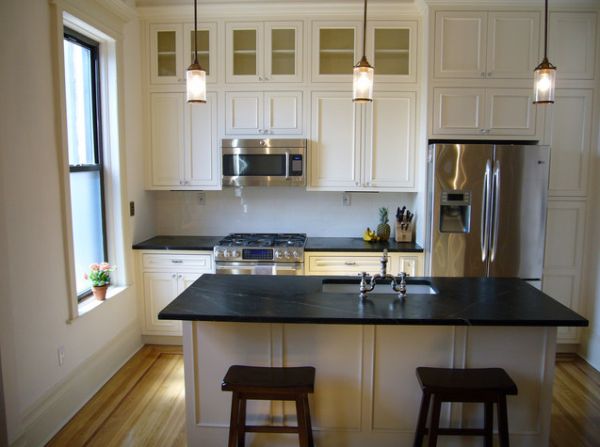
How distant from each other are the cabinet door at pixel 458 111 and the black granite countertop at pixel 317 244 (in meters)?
1.00

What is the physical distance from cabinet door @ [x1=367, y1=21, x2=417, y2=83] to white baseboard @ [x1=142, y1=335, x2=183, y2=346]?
284 centimetres

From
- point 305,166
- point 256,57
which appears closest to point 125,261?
point 305,166

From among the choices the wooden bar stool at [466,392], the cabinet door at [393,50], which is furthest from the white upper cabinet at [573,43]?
the wooden bar stool at [466,392]

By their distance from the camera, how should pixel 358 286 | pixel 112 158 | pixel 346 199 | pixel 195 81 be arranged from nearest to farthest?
pixel 195 81 → pixel 358 286 → pixel 112 158 → pixel 346 199

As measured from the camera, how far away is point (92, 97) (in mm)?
3457

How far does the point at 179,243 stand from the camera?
4.04 meters

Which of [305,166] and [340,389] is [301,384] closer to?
[340,389]

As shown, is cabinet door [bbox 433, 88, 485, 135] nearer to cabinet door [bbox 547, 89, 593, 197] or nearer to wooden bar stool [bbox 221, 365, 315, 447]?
cabinet door [bbox 547, 89, 593, 197]

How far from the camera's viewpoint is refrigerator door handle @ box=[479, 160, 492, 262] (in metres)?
3.59

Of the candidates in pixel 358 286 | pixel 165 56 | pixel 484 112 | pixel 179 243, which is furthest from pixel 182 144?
pixel 484 112

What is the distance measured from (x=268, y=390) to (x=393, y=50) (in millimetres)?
3078

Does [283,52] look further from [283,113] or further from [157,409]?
[157,409]

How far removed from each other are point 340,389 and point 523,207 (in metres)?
2.22

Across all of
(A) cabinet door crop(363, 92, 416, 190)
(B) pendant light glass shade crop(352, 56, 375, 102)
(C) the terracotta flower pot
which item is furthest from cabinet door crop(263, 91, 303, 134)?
(B) pendant light glass shade crop(352, 56, 375, 102)
